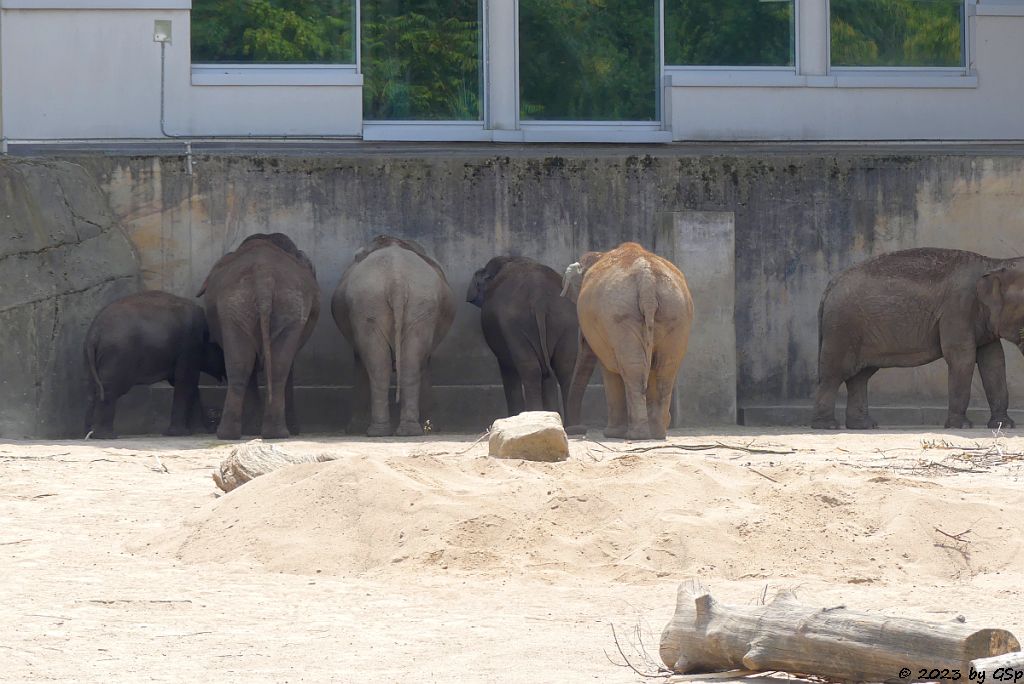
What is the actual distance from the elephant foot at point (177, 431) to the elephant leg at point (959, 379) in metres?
6.27

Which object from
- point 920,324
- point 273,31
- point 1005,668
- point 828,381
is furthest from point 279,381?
point 1005,668

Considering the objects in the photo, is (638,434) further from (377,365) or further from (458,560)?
(458,560)

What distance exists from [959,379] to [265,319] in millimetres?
5739

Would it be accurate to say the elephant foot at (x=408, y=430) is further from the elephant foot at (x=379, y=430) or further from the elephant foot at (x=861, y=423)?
the elephant foot at (x=861, y=423)

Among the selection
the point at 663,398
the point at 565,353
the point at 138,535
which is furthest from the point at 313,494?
the point at 565,353

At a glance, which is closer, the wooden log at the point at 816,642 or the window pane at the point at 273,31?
the wooden log at the point at 816,642

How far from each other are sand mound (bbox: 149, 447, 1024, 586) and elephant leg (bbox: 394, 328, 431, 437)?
5218mm

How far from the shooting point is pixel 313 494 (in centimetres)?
766

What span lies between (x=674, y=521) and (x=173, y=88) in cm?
945

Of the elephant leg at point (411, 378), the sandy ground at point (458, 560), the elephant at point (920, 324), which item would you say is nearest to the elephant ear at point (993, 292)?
the elephant at point (920, 324)

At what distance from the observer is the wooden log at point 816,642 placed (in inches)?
169

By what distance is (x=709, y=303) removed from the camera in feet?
46.6

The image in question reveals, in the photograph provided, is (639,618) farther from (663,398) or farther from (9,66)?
(9,66)

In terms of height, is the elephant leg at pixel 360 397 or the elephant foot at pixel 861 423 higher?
the elephant leg at pixel 360 397
